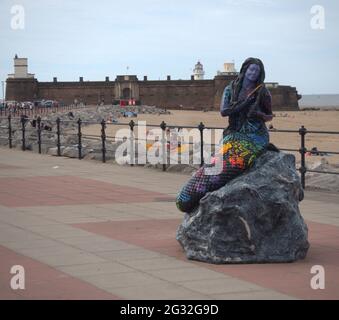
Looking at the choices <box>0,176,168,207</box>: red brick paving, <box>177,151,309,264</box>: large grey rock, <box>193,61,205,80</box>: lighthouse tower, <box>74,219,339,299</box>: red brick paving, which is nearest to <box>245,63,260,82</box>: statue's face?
<box>177,151,309,264</box>: large grey rock

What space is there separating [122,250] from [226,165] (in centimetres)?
154

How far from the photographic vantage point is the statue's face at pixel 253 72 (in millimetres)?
8719

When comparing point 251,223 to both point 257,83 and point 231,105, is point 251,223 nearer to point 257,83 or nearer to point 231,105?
point 231,105

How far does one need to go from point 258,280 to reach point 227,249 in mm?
819

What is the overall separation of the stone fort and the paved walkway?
347 ft

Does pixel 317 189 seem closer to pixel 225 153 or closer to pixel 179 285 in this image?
pixel 225 153

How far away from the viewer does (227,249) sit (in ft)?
26.8

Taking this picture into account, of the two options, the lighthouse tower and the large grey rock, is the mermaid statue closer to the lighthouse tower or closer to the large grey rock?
the large grey rock

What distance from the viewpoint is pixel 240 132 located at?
8719mm

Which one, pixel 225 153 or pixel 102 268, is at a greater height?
pixel 225 153

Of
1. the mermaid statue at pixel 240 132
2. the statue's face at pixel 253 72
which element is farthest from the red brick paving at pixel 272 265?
the statue's face at pixel 253 72

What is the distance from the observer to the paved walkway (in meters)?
7.03
